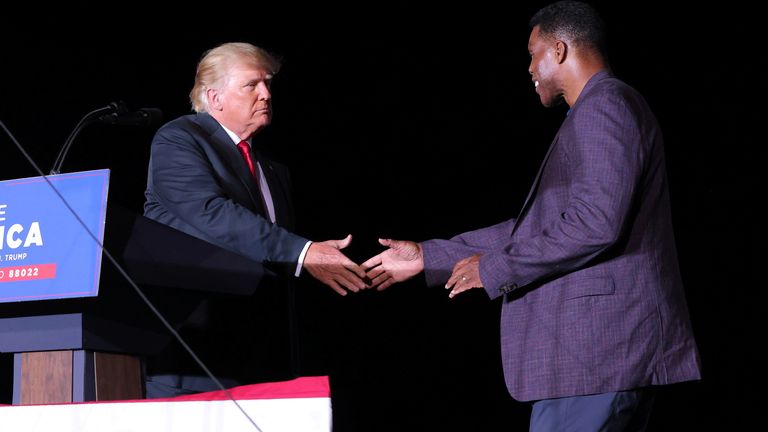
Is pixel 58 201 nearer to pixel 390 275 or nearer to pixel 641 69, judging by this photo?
pixel 390 275

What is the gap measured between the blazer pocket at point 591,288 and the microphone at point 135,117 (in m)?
1.09

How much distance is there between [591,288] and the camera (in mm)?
A: 1530

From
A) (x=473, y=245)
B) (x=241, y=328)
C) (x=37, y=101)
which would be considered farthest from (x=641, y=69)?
(x=37, y=101)

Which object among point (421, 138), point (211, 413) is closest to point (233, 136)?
point (421, 138)

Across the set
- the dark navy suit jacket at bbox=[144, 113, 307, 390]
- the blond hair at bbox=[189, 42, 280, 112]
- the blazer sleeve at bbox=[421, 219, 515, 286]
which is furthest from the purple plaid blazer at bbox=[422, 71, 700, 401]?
the blond hair at bbox=[189, 42, 280, 112]

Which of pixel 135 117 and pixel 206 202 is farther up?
pixel 135 117

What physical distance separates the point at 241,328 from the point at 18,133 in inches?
55.9

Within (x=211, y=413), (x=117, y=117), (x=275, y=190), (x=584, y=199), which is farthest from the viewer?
(x=275, y=190)

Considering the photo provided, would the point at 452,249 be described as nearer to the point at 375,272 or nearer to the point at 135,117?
the point at 375,272

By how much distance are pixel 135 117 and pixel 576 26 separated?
3.34ft

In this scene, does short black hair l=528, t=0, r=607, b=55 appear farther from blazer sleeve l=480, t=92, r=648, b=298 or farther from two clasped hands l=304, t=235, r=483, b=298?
two clasped hands l=304, t=235, r=483, b=298

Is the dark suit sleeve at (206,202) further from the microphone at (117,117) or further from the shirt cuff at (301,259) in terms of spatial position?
the microphone at (117,117)

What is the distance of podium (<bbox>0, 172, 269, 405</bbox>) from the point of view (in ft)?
4.47

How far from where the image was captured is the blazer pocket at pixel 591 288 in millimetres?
1525
